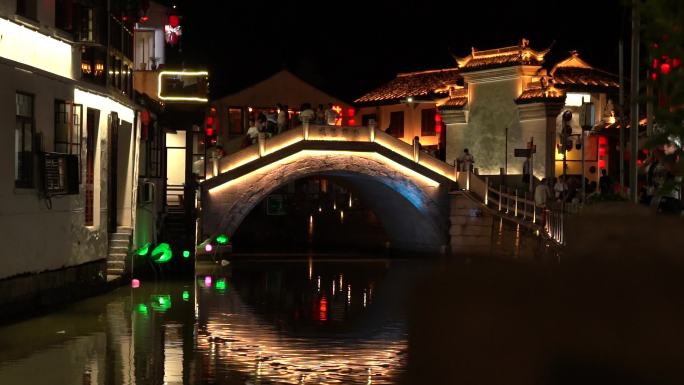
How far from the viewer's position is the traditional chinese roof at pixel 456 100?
51263mm

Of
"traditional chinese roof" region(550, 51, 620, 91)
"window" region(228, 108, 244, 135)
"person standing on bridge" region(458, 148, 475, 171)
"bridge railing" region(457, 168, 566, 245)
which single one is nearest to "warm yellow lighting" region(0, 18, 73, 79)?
"bridge railing" region(457, 168, 566, 245)

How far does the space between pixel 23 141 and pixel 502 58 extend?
29.4 meters

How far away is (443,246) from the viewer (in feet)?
154

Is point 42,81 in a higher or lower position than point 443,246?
higher

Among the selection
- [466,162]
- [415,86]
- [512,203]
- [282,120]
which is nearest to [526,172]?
[466,162]

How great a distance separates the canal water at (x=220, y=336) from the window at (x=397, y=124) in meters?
27.1

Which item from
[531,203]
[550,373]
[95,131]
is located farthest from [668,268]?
[531,203]

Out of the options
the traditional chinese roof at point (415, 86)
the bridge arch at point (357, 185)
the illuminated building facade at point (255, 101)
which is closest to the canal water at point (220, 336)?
the bridge arch at point (357, 185)

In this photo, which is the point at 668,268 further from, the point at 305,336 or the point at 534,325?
the point at 305,336

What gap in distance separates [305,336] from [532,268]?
294 inches

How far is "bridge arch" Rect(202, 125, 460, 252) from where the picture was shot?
A: 41812 millimetres

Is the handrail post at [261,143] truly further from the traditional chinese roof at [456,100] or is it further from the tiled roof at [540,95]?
the traditional chinese roof at [456,100]

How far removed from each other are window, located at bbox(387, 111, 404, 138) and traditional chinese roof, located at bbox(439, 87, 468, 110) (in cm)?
898

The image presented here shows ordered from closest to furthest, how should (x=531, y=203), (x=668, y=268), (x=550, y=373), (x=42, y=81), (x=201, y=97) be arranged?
(x=550, y=373) → (x=668, y=268) → (x=42, y=81) → (x=201, y=97) → (x=531, y=203)
